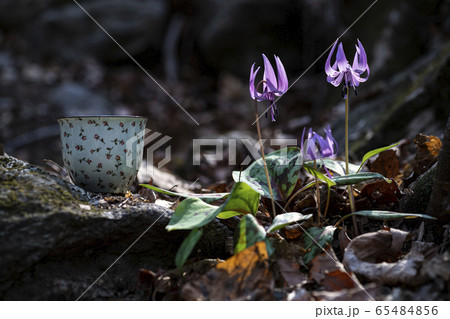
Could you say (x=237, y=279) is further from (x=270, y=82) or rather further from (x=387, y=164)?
(x=387, y=164)

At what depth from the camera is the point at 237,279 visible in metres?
0.91

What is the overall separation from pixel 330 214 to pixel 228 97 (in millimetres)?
4641

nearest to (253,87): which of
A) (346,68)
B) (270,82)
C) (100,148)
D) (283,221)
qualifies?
(270,82)

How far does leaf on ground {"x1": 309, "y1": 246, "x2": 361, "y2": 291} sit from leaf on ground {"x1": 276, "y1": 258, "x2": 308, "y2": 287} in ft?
0.08

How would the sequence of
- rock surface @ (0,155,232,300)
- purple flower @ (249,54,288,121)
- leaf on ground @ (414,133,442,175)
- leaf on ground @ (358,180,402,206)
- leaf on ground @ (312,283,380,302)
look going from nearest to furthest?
leaf on ground @ (312,283,380,302) → rock surface @ (0,155,232,300) → purple flower @ (249,54,288,121) → leaf on ground @ (358,180,402,206) → leaf on ground @ (414,133,442,175)

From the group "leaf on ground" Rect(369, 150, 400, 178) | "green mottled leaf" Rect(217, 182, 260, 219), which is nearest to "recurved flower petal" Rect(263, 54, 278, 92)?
"green mottled leaf" Rect(217, 182, 260, 219)

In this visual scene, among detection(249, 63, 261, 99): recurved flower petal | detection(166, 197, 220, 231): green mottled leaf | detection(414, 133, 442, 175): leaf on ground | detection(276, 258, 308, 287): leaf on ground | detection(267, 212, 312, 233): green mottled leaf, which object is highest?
detection(249, 63, 261, 99): recurved flower petal

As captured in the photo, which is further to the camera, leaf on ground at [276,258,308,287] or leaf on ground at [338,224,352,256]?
leaf on ground at [338,224,352,256]

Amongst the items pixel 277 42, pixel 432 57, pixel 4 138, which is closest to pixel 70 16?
pixel 4 138

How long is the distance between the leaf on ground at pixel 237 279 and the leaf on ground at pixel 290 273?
8cm

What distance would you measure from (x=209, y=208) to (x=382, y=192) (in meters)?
0.63

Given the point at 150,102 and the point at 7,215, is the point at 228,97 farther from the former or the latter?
the point at 7,215

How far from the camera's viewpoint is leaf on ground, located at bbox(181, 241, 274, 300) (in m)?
0.89

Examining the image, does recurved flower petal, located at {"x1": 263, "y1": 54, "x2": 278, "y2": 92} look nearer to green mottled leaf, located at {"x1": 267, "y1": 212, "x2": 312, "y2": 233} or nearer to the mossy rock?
green mottled leaf, located at {"x1": 267, "y1": 212, "x2": 312, "y2": 233}
